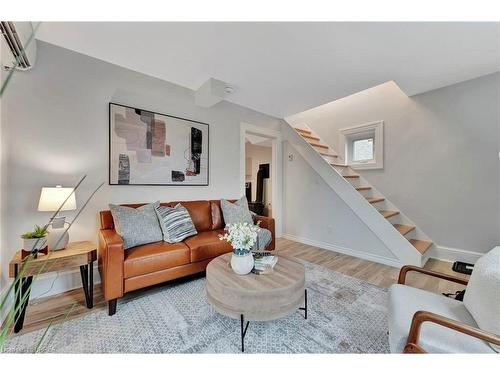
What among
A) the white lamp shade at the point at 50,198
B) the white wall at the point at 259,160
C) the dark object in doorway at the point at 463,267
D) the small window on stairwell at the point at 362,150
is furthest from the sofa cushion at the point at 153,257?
the white wall at the point at 259,160

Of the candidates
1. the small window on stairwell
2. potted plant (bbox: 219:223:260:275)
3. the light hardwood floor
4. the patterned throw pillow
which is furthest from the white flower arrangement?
the small window on stairwell

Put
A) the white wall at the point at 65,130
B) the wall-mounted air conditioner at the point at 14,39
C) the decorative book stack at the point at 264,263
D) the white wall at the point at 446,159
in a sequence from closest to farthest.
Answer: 1. the wall-mounted air conditioner at the point at 14,39
2. the decorative book stack at the point at 264,263
3. the white wall at the point at 65,130
4. the white wall at the point at 446,159

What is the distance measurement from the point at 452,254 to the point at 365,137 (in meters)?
2.26

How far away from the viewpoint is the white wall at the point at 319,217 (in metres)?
3.10

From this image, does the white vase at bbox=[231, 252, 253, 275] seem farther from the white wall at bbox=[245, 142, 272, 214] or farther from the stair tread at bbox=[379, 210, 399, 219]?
the white wall at bbox=[245, 142, 272, 214]

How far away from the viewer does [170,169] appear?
288cm

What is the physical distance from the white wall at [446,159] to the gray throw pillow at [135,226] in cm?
361

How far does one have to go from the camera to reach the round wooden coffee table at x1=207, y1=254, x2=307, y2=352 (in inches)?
55.3

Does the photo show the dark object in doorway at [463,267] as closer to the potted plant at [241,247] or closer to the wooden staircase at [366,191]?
the wooden staircase at [366,191]

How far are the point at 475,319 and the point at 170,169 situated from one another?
10.0 ft

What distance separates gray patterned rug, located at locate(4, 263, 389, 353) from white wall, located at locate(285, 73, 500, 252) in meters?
1.80
